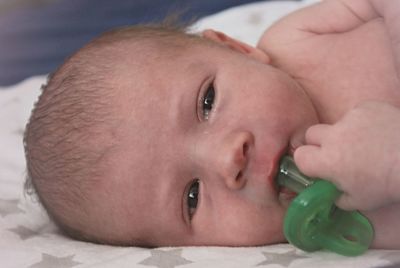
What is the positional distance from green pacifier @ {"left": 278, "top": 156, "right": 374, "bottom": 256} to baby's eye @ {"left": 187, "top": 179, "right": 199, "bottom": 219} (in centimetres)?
15

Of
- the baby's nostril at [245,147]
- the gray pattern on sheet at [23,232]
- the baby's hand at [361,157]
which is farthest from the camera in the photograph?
the gray pattern on sheet at [23,232]

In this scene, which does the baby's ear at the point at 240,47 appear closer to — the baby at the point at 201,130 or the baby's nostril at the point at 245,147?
the baby at the point at 201,130

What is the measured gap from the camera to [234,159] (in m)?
1.00

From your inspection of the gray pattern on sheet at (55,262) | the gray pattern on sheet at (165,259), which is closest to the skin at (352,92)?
the gray pattern on sheet at (165,259)

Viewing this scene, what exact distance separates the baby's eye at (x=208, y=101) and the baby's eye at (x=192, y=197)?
0.35ft

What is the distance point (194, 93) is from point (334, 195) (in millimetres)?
298

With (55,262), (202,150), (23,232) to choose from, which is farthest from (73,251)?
(202,150)

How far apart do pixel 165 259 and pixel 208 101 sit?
0.26 meters

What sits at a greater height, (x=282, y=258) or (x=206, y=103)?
(x=206, y=103)

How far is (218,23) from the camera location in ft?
6.28

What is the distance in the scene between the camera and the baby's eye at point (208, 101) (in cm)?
111

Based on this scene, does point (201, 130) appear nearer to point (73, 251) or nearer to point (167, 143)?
point (167, 143)

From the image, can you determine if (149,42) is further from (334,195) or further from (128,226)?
(334,195)

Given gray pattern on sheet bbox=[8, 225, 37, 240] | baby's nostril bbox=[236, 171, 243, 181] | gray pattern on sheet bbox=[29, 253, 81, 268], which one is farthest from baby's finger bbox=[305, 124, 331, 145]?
gray pattern on sheet bbox=[8, 225, 37, 240]
